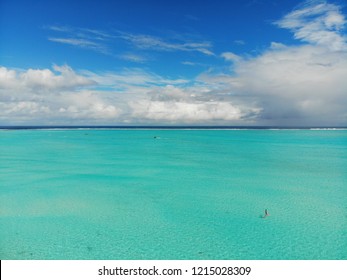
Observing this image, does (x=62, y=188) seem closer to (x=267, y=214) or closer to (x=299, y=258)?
(x=267, y=214)

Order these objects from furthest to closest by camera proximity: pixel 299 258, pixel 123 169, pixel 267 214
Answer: pixel 123 169
pixel 267 214
pixel 299 258

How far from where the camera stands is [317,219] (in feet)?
37.2

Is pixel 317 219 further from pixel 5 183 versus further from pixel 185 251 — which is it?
pixel 5 183

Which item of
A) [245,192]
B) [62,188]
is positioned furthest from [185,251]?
[62,188]

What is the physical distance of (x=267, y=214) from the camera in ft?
38.6

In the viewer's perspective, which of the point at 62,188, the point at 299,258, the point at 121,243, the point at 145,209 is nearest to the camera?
the point at 299,258

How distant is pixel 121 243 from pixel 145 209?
3157 mm

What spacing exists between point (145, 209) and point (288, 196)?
7.85 meters

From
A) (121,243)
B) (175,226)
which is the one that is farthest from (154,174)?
(121,243)

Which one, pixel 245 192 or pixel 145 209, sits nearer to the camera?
pixel 145 209

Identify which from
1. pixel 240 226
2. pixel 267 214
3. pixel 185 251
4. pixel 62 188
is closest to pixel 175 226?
pixel 185 251

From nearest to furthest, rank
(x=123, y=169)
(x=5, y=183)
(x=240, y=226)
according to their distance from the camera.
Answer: (x=240, y=226) → (x=5, y=183) → (x=123, y=169)

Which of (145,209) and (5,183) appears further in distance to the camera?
(5,183)

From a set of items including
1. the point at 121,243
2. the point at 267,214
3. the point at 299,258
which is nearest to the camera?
the point at 299,258
